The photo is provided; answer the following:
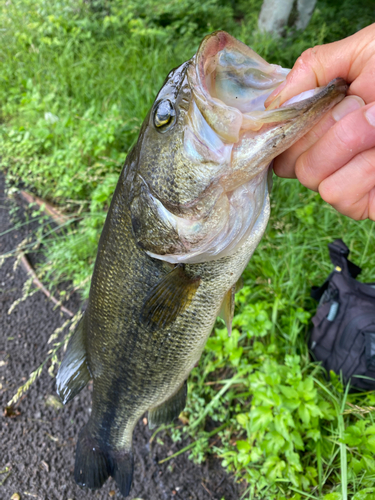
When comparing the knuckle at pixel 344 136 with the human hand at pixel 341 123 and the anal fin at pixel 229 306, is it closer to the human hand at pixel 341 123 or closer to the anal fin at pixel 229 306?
the human hand at pixel 341 123

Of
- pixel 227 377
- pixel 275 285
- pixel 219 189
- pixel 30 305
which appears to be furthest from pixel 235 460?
pixel 30 305

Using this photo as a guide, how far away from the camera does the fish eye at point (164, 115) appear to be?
0.98 meters

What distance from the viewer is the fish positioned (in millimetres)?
883

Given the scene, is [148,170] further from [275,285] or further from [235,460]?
[235,460]

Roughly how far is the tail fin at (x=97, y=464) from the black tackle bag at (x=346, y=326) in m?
1.33

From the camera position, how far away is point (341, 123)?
0.89m

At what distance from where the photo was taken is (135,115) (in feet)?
11.4

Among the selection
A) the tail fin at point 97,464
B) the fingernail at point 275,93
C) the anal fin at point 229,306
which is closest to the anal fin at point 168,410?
the tail fin at point 97,464

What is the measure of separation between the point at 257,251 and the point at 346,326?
2.71ft

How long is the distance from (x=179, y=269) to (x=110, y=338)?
1.70ft

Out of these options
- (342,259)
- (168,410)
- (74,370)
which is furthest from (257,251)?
(74,370)

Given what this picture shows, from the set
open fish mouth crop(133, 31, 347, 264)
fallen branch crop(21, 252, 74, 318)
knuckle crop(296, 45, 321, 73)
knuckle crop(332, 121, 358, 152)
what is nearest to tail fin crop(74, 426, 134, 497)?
open fish mouth crop(133, 31, 347, 264)

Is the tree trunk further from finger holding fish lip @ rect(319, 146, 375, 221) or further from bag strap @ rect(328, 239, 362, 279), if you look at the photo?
finger holding fish lip @ rect(319, 146, 375, 221)

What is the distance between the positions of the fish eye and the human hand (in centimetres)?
30
